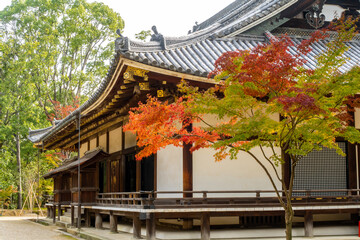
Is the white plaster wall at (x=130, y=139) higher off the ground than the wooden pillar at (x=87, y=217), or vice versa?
the white plaster wall at (x=130, y=139)

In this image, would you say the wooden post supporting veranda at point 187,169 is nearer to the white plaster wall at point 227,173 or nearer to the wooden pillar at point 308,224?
the white plaster wall at point 227,173

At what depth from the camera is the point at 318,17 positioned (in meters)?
20.6

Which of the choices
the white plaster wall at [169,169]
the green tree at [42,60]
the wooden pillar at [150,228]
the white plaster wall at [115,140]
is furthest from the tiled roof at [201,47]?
the green tree at [42,60]

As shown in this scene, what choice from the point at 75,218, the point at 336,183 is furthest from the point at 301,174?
the point at 75,218

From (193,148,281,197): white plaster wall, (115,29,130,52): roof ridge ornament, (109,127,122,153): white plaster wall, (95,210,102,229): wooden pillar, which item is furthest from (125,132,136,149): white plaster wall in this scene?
(115,29,130,52): roof ridge ornament

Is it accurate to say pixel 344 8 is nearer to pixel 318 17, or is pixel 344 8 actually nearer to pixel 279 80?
pixel 318 17

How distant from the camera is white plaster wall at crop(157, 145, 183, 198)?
16219mm

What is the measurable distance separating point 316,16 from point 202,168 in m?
8.38

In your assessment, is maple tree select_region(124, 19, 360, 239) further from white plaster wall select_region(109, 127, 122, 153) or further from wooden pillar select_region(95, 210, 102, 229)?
white plaster wall select_region(109, 127, 122, 153)

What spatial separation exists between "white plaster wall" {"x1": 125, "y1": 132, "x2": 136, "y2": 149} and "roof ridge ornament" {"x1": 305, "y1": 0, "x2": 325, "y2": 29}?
8121mm

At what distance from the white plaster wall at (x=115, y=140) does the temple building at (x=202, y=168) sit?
199 millimetres

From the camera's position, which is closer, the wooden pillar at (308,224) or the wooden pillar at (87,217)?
the wooden pillar at (308,224)

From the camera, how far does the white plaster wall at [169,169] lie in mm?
16219

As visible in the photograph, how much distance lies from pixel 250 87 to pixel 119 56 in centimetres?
461
